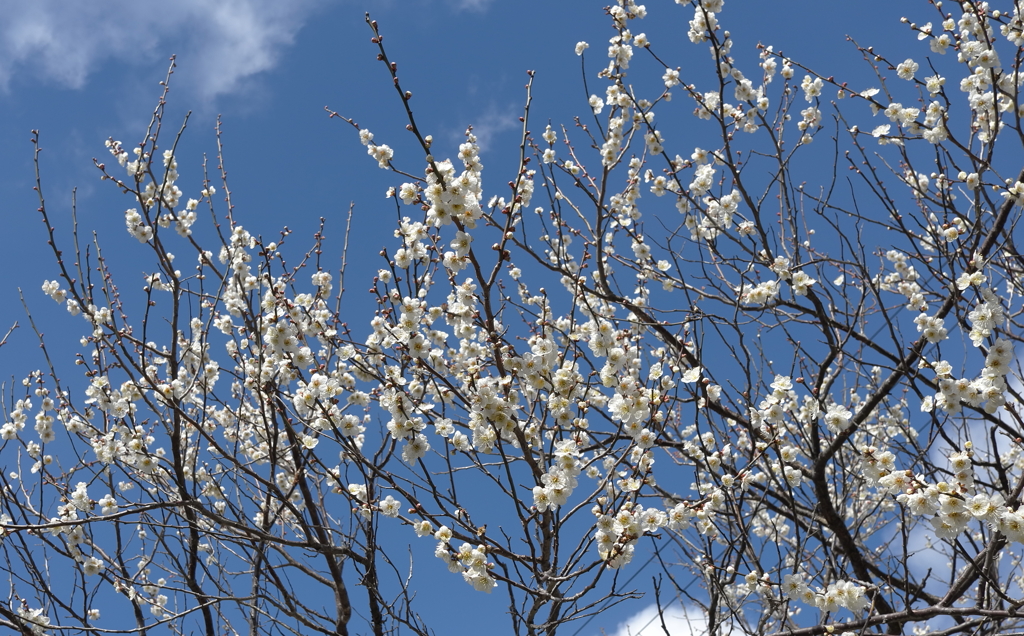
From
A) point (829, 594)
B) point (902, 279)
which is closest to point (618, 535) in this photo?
point (829, 594)

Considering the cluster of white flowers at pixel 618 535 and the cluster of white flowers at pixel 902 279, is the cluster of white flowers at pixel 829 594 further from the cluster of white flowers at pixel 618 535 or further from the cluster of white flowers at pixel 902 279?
the cluster of white flowers at pixel 902 279

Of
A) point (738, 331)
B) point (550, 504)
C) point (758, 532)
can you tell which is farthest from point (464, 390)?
point (758, 532)

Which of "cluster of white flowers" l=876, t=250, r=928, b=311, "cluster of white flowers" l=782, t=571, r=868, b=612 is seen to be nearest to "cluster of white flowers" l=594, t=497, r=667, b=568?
"cluster of white flowers" l=782, t=571, r=868, b=612

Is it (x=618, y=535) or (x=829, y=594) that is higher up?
(x=618, y=535)

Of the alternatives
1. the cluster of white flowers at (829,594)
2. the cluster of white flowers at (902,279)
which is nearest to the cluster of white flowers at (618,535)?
the cluster of white flowers at (829,594)

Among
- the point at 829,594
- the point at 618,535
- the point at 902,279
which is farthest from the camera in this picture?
the point at 902,279

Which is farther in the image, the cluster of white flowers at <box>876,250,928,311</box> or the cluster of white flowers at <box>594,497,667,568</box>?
the cluster of white flowers at <box>876,250,928,311</box>

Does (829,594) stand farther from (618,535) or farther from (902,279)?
(902,279)

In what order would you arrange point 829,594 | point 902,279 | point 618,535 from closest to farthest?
point 618,535, point 829,594, point 902,279

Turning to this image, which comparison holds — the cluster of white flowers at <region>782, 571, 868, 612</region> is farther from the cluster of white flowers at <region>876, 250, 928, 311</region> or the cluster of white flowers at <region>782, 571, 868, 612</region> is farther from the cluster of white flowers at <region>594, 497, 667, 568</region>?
the cluster of white flowers at <region>876, 250, 928, 311</region>

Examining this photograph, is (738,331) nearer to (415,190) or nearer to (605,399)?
(605,399)

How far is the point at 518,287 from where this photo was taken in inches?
241

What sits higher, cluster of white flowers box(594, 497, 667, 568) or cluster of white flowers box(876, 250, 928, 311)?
cluster of white flowers box(876, 250, 928, 311)

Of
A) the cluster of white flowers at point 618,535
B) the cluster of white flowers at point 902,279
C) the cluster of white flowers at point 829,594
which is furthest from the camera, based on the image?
the cluster of white flowers at point 902,279
